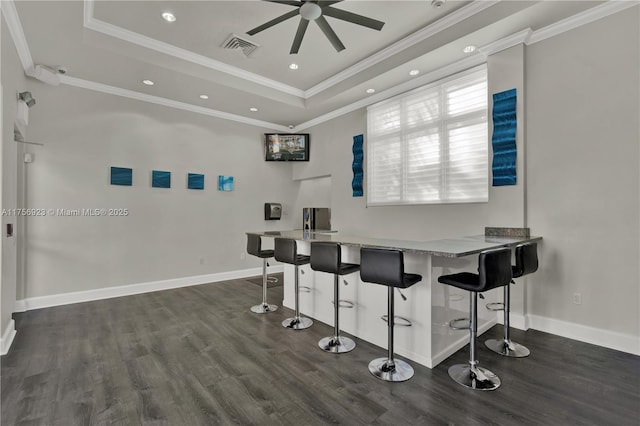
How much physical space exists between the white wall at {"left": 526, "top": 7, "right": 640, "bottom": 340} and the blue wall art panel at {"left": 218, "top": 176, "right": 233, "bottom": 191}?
16.3 feet

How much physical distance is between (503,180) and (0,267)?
5252 millimetres

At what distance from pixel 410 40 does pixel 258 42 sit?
6.45ft

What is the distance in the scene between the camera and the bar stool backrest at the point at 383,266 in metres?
2.30

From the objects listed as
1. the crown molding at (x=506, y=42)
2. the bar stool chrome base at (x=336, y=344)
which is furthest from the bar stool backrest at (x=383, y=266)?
the crown molding at (x=506, y=42)

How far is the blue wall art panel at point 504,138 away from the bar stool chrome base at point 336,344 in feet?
8.37

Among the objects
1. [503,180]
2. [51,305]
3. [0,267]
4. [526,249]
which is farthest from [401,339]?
[51,305]

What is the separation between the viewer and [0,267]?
8.94 feet

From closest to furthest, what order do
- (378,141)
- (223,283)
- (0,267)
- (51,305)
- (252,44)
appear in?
(0,267) < (252,44) < (51,305) < (378,141) < (223,283)

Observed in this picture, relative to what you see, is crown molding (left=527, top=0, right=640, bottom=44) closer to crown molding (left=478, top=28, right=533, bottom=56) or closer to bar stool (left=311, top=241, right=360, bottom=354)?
crown molding (left=478, top=28, right=533, bottom=56)

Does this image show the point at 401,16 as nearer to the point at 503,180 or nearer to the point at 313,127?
the point at 503,180

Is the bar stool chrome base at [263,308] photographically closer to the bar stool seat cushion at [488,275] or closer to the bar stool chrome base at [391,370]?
the bar stool chrome base at [391,370]

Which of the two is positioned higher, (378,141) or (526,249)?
(378,141)

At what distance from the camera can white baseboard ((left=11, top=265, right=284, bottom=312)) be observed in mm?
4061

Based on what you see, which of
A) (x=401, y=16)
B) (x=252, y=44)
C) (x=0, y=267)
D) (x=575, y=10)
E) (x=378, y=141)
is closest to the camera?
(x=0, y=267)
